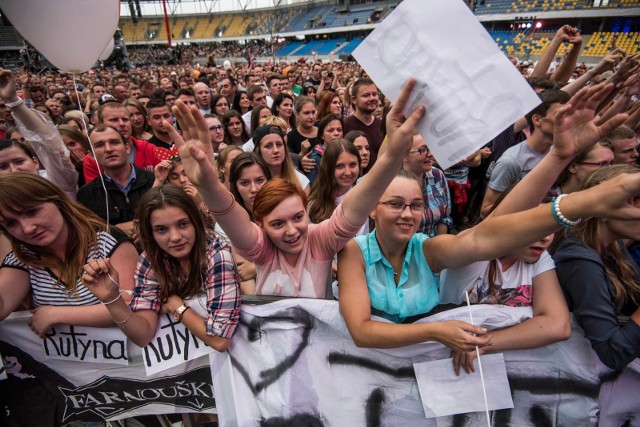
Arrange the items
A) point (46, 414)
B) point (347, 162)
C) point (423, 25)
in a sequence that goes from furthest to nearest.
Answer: point (347, 162)
point (46, 414)
point (423, 25)

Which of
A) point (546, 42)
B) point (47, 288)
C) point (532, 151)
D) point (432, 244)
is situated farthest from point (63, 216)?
point (546, 42)

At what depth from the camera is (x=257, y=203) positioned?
1.76m

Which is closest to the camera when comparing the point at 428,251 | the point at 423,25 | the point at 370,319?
the point at 423,25

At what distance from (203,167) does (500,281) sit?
140cm

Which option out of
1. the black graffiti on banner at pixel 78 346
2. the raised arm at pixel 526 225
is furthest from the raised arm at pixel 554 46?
the black graffiti on banner at pixel 78 346

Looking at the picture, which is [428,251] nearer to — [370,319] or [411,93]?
[370,319]

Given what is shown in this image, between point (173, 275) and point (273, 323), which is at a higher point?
point (173, 275)

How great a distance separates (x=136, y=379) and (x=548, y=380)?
197 centimetres

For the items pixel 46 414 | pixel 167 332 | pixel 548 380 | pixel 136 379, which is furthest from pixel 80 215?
pixel 548 380

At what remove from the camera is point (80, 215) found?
1.83m

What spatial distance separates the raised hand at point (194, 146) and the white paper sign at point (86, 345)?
0.96 metres

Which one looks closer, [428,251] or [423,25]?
[423,25]

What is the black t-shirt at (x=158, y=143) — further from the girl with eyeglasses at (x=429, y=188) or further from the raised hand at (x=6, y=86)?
the girl with eyeglasses at (x=429, y=188)

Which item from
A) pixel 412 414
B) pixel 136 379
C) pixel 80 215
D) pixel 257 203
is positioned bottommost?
pixel 412 414
